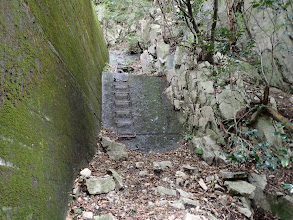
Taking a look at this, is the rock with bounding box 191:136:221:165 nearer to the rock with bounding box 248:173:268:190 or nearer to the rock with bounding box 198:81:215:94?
the rock with bounding box 248:173:268:190

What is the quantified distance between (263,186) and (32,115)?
393 centimetres

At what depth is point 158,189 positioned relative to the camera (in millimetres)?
3256

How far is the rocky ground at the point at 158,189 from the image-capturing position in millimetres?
2553

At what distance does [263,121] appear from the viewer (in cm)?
414

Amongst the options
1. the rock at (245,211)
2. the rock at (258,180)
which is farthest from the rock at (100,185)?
the rock at (258,180)

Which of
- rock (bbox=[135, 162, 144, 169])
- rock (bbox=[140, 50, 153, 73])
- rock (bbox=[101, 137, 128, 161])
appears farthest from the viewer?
rock (bbox=[140, 50, 153, 73])

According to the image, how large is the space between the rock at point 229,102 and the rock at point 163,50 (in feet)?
13.0

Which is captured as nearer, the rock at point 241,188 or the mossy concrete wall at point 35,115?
the mossy concrete wall at point 35,115

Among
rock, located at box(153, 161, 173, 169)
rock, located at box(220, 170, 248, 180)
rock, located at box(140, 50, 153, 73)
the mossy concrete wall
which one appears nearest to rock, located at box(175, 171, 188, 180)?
rock, located at box(153, 161, 173, 169)

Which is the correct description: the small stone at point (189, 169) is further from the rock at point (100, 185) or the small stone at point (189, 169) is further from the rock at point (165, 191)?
the rock at point (100, 185)

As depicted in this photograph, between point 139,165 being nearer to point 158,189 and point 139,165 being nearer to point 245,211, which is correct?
point 158,189

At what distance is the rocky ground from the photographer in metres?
2.55

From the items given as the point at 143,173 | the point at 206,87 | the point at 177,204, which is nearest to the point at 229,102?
the point at 206,87

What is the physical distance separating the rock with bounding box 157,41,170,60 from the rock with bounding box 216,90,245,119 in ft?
13.0
